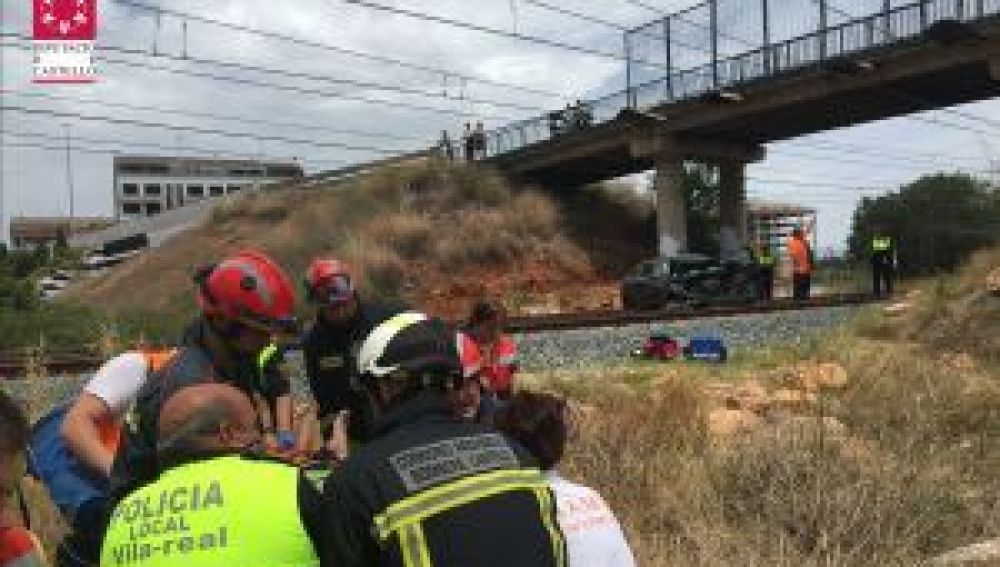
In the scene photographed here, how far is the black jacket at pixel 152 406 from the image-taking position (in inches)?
160

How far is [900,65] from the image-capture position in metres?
40.6

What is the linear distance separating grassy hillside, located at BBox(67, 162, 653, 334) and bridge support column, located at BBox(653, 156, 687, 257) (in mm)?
1908

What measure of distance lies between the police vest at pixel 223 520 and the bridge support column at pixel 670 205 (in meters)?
47.4

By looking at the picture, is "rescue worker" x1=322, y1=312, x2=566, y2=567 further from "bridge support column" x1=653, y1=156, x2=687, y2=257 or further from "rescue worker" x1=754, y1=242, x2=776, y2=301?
"bridge support column" x1=653, y1=156, x2=687, y2=257

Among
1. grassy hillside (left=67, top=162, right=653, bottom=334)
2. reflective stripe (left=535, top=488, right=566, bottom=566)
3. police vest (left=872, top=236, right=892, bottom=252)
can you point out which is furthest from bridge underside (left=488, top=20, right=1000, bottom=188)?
reflective stripe (left=535, top=488, right=566, bottom=566)

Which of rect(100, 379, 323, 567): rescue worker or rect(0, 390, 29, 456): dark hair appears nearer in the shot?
rect(100, 379, 323, 567): rescue worker

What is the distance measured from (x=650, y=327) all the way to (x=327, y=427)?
15.3m

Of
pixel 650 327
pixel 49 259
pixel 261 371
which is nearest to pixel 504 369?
pixel 261 371

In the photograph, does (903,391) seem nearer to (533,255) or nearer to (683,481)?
(683,481)

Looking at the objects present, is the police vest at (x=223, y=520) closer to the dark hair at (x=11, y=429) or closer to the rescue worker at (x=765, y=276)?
the dark hair at (x=11, y=429)

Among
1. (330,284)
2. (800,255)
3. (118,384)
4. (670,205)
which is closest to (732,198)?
(670,205)

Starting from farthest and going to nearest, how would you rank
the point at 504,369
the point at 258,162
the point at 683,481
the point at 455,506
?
the point at 258,162 → the point at 683,481 → the point at 504,369 → the point at 455,506

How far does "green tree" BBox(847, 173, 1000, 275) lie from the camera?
5753cm

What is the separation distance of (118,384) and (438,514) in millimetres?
2074
